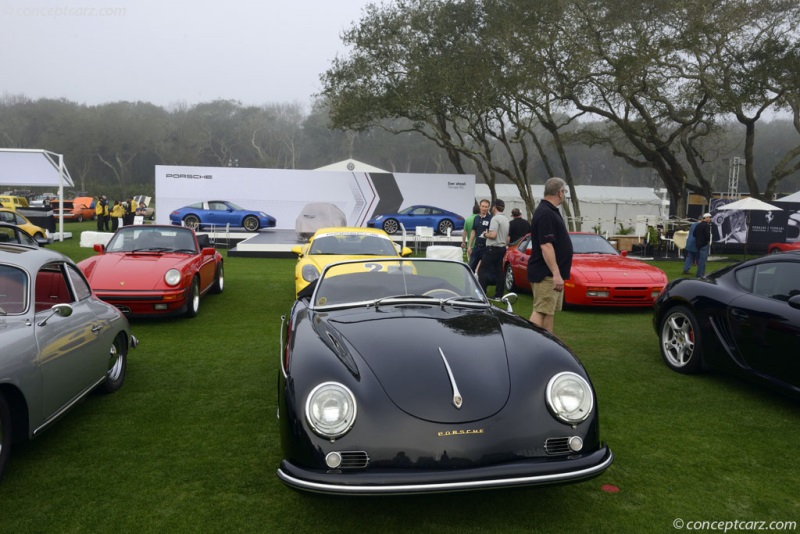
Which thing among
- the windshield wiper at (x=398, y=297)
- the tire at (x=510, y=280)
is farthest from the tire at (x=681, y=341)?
the tire at (x=510, y=280)

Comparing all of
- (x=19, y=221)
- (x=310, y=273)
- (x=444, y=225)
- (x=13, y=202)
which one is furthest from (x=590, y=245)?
(x=13, y=202)

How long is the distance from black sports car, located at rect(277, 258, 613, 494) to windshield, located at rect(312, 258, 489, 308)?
564 mm

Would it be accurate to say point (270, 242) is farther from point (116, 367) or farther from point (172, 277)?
point (116, 367)

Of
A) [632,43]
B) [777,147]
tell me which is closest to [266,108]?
[777,147]

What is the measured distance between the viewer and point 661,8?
21.8 meters

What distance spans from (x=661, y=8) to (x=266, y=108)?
78.7 metres

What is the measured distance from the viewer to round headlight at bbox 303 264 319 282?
898 centimetres

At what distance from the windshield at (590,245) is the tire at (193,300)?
6.48m

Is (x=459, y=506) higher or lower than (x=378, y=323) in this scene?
lower

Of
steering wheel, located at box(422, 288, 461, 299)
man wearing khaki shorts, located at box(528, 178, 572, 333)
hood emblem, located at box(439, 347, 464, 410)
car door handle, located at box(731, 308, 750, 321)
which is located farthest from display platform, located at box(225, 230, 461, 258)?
hood emblem, located at box(439, 347, 464, 410)

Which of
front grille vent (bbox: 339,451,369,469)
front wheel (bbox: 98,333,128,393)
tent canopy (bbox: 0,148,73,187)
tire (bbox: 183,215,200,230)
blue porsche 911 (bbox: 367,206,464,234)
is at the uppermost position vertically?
tent canopy (bbox: 0,148,73,187)

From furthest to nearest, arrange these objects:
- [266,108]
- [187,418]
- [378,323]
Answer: [266,108]
[187,418]
[378,323]

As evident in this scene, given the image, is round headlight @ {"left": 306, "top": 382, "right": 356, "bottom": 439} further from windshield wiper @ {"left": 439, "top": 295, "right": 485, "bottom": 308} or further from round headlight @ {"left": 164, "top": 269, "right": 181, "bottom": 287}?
round headlight @ {"left": 164, "top": 269, "right": 181, "bottom": 287}

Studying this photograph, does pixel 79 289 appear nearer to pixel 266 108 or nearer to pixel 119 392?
pixel 119 392
